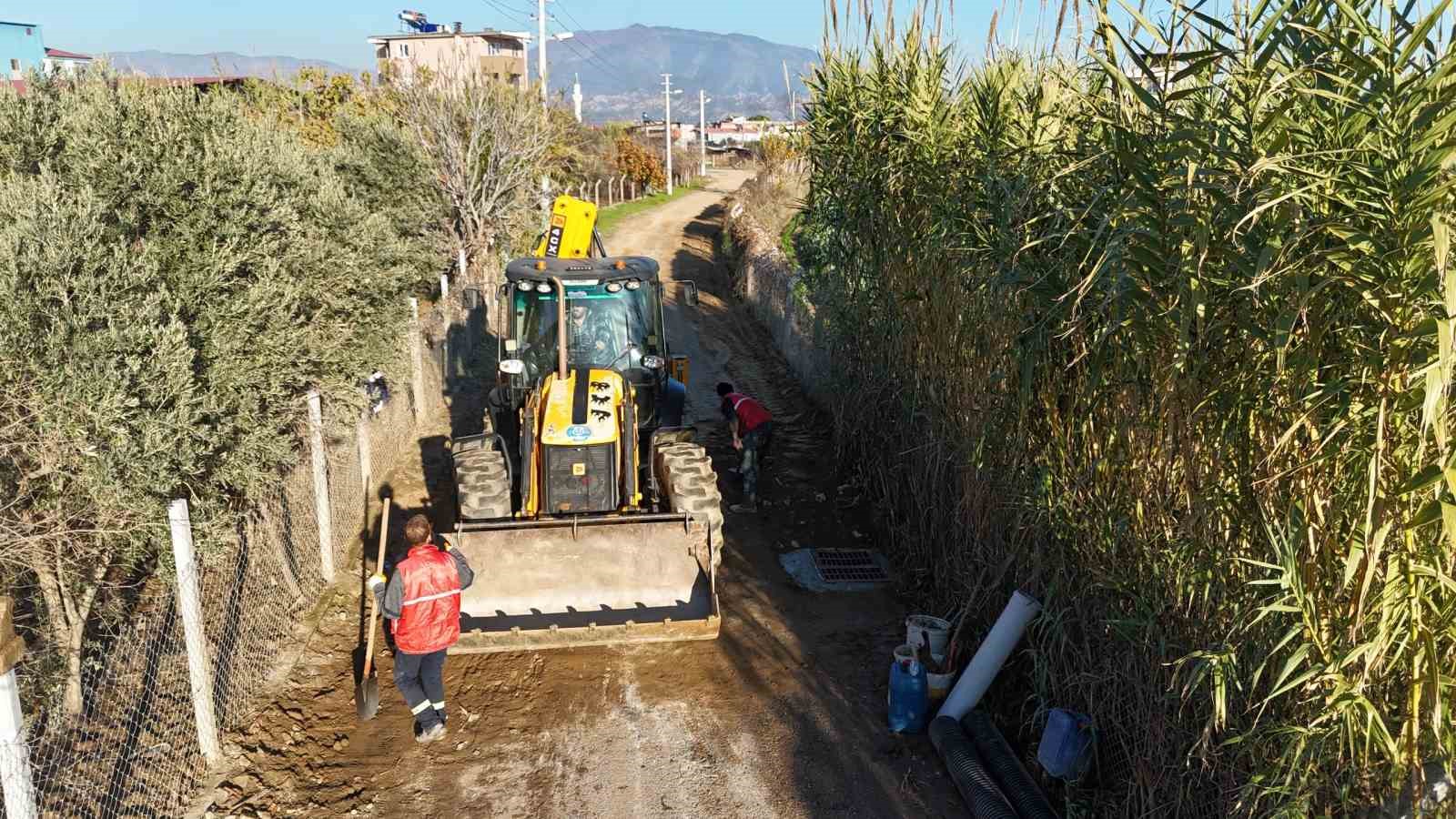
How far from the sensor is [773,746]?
602 centimetres

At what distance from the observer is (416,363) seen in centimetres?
1238

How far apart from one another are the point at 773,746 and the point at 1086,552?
2140 mm

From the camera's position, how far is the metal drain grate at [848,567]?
27.1 ft

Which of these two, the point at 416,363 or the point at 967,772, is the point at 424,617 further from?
the point at 416,363

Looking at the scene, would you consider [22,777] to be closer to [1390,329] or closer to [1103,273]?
[1103,273]

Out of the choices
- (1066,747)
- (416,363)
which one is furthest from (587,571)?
(416,363)

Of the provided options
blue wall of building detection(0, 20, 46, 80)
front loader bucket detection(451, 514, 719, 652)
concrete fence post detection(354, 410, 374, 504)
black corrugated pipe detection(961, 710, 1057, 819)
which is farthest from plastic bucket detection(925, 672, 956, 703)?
blue wall of building detection(0, 20, 46, 80)

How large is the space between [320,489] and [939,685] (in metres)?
4.93

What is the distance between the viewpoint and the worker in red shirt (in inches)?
377

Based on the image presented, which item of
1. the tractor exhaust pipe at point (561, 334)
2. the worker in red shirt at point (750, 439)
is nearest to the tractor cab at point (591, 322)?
the tractor exhaust pipe at point (561, 334)

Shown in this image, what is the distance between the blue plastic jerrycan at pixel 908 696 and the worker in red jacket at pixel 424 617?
265 centimetres

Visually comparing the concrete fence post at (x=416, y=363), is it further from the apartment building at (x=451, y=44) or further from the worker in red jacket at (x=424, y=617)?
the apartment building at (x=451, y=44)

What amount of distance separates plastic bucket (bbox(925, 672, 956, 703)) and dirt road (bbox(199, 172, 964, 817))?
337mm

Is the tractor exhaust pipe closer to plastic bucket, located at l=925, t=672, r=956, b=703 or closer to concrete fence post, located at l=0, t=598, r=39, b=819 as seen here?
plastic bucket, located at l=925, t=672, r=956, b=703
